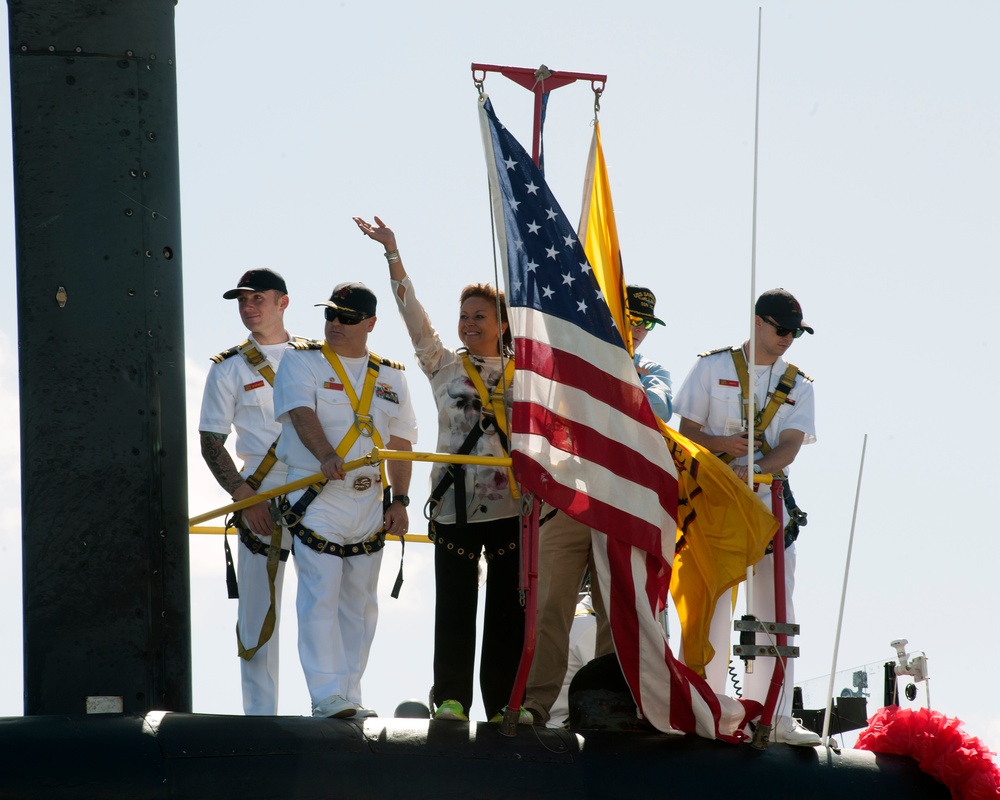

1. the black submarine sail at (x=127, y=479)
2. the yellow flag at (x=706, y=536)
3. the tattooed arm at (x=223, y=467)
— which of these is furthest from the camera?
the tattooed arm at (x=223, y=467)

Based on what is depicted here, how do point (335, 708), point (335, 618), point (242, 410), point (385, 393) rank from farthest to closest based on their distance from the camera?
point (242, 410), point (385, 393), point (335, 618), point (335, 708)

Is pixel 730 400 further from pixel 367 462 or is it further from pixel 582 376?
pixel 367 462

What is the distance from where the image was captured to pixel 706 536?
26.8 ft

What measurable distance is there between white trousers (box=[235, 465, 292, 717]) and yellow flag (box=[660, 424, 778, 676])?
2532 millimetres

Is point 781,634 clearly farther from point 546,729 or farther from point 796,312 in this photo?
point 796,312

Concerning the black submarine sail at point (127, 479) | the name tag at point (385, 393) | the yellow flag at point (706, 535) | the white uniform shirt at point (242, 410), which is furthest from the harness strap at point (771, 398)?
the white uniform shirt at point (242, 410)

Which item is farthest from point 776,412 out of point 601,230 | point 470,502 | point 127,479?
point 127,479

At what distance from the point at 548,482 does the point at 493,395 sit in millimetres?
1524

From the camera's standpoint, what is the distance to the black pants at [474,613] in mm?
8227

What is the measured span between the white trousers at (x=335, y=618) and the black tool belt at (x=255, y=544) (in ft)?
2.41

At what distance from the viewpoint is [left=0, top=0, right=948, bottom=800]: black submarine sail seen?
6.96 m

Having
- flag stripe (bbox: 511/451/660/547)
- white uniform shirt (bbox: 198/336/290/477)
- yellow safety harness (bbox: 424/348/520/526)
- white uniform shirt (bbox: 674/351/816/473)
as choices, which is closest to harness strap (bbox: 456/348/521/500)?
yellow safety harness (bbox: 424/348/520/526)

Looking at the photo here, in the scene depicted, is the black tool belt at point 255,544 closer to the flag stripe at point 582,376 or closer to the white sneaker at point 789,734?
the flag stripe at point 582,376

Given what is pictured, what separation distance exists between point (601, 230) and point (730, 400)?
146 centimetres
